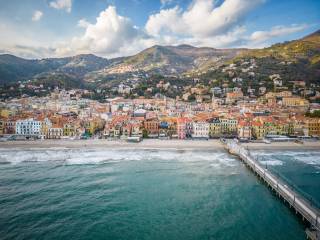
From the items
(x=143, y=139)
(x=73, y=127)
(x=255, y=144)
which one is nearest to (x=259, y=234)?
(x=255, y=144)

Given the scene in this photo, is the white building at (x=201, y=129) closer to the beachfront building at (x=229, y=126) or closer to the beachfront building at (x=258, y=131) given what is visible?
the beachfront building at (x=229, y=126)

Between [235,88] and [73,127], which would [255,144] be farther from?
[235,88]

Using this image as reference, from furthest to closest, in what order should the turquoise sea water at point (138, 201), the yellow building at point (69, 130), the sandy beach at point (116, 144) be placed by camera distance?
the yellow building at point (69, 130) < the sandy beach at point (116, 144) < the turquoise sea water at point (138, 201)

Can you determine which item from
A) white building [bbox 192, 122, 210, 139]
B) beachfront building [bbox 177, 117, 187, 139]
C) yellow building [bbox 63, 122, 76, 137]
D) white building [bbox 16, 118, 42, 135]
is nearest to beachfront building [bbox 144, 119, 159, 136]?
beachfront building [bbox 177, 117, 187, 139]

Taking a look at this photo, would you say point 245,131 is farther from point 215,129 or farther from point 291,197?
point 291,197

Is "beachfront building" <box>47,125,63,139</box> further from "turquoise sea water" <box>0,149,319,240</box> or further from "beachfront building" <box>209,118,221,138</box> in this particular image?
"beachfront building" <box>209,118,221,138</box>

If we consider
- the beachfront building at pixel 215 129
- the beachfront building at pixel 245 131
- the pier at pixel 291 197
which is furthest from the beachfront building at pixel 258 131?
the pier at pixel 291 197
